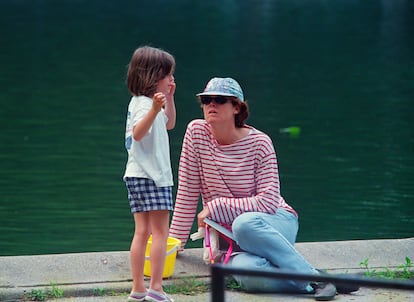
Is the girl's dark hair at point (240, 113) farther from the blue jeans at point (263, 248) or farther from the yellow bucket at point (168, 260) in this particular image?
the yellow bucket at point (168, 260)

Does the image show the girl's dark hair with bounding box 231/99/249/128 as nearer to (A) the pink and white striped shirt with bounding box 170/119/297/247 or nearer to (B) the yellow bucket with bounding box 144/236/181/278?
(A) the pink and white striped shirt with bounding box 170/119/297/247

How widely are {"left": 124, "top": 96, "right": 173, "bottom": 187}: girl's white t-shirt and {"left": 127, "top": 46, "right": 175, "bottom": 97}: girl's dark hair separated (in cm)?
6

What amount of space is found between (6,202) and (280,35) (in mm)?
18436

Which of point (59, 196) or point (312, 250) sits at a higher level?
point (312, 250)

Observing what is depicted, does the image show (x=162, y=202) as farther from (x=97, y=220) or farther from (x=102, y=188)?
(x=102, y=188)

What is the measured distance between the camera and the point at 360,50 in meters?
22.9

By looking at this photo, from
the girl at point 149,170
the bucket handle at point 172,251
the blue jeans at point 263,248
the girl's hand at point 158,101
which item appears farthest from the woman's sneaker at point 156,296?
the girl's hand at point 158,101

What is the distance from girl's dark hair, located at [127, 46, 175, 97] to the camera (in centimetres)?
431

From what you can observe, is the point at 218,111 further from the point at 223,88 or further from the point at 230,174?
the point at 230,174

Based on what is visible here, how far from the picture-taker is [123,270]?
477cm

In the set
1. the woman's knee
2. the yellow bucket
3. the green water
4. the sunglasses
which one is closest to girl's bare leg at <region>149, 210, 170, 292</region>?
the yellow bucket

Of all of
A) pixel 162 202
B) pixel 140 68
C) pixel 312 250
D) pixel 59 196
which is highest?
pixel 140 68

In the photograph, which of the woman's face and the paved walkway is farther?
the woman's face

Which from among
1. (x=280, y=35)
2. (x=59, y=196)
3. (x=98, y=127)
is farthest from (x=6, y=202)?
(x=280, y=35)
